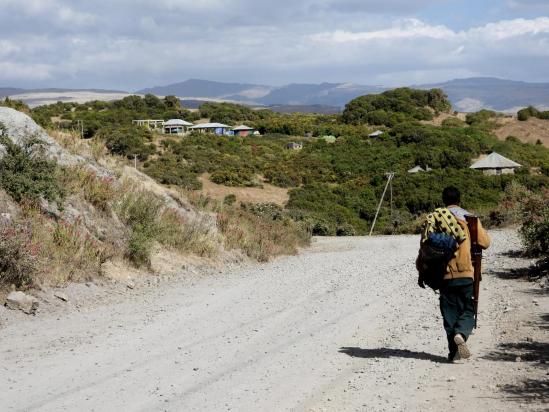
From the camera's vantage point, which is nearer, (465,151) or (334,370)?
(334,370)

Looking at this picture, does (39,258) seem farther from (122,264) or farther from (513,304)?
(513,304)

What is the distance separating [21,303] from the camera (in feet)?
30.9

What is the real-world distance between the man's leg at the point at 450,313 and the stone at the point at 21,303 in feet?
17.3

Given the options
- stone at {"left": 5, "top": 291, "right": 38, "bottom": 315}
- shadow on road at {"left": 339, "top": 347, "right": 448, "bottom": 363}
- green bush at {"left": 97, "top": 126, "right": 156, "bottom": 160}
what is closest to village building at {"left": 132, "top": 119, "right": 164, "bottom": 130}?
green bush at {"left": 97, "top": 126, "right": 156, "bottom": 160}

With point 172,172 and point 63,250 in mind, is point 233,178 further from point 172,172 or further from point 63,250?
point 63,250

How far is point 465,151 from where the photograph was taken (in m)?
68.6

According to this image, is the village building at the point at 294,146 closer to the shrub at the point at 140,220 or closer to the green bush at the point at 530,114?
the green bush at the point at 530,114

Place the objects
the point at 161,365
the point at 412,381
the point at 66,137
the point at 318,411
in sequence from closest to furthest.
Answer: the point at 318,411 → the point at 412,381 → the point at 161,365 → the point at 66,137

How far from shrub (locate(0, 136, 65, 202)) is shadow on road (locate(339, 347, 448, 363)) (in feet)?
23.4

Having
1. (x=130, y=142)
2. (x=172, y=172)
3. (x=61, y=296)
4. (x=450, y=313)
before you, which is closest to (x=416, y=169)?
(x=172, y=172)

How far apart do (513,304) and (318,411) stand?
599 centimetres

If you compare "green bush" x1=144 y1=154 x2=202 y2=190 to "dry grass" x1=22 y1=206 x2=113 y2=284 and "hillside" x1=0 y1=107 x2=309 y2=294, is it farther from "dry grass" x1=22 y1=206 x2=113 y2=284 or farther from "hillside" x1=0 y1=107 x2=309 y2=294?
"dry grass" x1=22 y1=206 x2=113 y2=284

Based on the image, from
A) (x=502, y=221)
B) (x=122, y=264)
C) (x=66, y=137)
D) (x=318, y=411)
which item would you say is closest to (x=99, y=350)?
(x=318, y=411)

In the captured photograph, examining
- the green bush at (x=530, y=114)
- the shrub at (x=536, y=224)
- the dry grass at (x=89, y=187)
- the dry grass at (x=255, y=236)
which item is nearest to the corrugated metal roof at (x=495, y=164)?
the green bush at (x=530, y=114)
